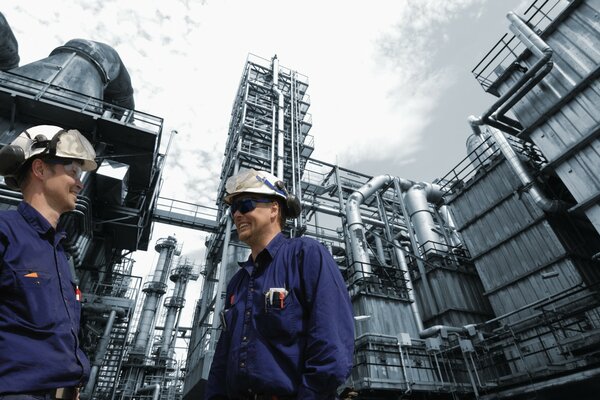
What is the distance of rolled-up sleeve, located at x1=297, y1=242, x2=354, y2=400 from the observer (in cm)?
167

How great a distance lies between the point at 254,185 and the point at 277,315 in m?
1.07

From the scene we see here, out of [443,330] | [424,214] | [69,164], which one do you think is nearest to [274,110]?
[424,214]

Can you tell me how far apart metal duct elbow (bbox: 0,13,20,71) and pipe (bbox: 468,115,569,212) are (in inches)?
807

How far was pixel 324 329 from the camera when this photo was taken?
185cm

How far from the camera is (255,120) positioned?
66.6 feet

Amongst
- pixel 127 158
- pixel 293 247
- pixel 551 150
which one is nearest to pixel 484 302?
pixel 551 150

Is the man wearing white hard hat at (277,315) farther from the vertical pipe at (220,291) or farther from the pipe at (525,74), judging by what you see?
the pipe at (525,74)

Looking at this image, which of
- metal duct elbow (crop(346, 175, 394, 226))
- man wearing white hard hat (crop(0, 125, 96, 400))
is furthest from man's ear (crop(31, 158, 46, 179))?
metal duct elbow (crop(346, 175, 394, 226))

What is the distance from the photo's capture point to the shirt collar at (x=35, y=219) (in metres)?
2.27

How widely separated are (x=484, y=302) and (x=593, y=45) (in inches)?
443

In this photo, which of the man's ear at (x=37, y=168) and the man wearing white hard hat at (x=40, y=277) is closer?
the man wearing white hard hat at (x=40, y=277)

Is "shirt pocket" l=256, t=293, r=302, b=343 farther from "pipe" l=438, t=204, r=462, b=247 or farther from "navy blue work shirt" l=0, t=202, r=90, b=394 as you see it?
"pipe" l=438, t=204, r=462, b=247

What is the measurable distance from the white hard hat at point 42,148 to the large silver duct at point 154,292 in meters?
32.7

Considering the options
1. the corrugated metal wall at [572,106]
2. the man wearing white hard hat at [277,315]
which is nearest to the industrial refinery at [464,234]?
the corrugated metal wall at [572,106]
